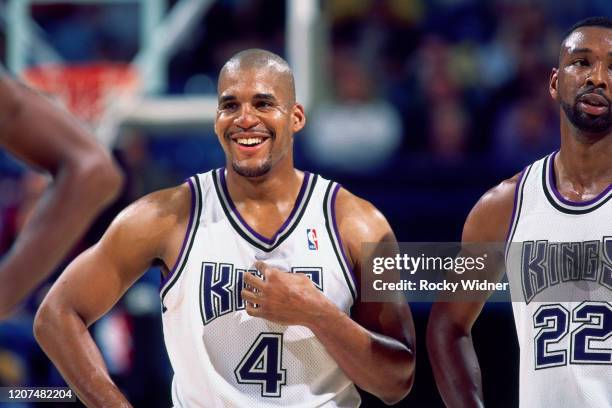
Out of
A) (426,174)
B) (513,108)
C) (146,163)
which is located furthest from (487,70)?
(146,163)

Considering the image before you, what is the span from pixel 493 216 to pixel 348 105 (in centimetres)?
449

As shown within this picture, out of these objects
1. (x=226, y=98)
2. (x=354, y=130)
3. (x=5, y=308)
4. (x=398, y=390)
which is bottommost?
(x=5, y=308)

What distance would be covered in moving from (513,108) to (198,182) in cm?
439

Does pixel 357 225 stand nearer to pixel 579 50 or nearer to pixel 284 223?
pixel 284 223

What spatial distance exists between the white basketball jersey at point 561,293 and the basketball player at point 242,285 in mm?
455

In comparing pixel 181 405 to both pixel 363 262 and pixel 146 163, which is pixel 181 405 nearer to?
pixel 363 262

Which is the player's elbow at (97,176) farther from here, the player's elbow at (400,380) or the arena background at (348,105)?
the arena background at (348,105)

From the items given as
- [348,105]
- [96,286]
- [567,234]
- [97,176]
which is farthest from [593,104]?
[348,105]

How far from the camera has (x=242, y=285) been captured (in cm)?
426

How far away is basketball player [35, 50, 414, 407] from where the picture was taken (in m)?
4.23

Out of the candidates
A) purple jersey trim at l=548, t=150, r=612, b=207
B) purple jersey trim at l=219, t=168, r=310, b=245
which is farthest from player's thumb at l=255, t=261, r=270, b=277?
purple jersey trim at l=548, t=150, r=612, b=207

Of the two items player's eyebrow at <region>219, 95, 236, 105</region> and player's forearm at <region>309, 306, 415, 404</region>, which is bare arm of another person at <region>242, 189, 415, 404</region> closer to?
player's forearm at <region>309, 306, 415, 404</region>

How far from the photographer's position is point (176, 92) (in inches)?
376

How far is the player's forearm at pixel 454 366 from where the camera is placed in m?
4.36
